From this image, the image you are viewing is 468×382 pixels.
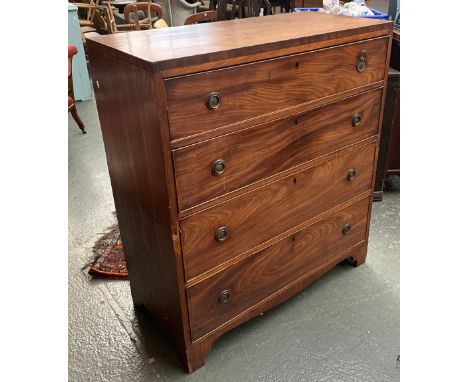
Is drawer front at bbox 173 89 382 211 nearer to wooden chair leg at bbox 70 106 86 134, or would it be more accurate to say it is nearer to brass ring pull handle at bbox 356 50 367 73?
brass ring pull handle at bbox 356 50 367 73

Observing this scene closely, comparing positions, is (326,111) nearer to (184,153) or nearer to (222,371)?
(184,153)

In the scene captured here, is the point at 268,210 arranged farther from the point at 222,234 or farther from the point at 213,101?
the point at 213,101

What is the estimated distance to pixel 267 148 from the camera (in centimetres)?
136

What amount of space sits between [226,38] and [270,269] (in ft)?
2.78

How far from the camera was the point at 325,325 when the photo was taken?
5.64 feet

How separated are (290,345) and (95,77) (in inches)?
47.3

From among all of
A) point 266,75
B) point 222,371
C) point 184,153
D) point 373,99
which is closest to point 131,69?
point 184,153

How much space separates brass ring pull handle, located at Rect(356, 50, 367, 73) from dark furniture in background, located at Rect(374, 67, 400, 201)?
2.82 feet

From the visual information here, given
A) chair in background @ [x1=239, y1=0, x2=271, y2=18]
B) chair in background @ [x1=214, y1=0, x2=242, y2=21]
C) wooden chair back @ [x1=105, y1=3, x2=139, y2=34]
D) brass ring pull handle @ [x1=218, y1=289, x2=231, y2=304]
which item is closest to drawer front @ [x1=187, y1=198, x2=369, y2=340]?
brass ring pull handle @ [x1=218, y1=289, x2=231, y2=304]

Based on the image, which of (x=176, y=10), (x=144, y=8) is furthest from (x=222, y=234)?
(x=176, y=10)

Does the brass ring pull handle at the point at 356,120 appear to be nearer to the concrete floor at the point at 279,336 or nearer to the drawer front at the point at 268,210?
the drawer front at the point at 268,210

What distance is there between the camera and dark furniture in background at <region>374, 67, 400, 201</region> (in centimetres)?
229

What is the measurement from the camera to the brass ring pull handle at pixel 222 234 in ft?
4.43

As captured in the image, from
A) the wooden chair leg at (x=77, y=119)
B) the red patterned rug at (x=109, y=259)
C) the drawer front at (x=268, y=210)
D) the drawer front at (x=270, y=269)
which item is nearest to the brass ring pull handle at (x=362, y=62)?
the drawer front at (x=268, y=210)
